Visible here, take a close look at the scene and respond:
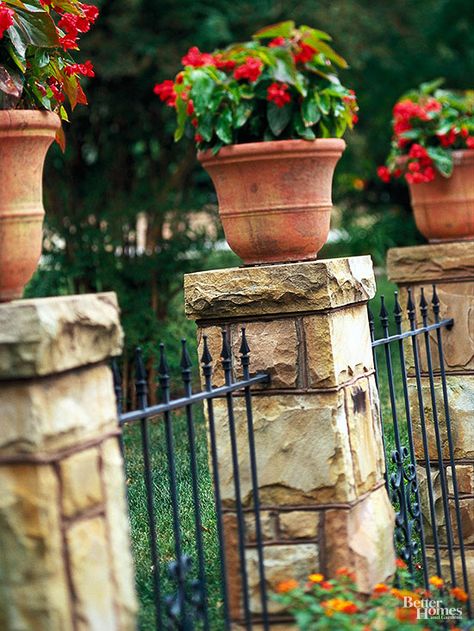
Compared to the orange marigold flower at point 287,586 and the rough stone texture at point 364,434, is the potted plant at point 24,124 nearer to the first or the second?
the orange marigold flower at point 287,586

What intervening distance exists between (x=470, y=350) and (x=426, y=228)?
0.66 meters

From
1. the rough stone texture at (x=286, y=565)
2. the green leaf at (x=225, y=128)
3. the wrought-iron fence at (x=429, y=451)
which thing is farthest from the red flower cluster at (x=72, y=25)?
the wrought-iron fence at (x=429, y=451)

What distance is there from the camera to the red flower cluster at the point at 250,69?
3727 mm

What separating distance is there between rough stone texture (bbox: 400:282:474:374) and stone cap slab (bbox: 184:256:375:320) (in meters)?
1.65

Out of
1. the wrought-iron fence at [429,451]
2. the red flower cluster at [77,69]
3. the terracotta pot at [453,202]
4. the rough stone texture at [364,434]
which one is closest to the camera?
the red flower cluster at [77,69]


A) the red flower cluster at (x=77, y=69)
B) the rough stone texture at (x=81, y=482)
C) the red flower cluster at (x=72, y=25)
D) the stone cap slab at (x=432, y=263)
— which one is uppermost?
the red flower cluster at (x=72, y=25)

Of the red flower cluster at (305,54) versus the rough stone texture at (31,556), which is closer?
the rough stone texture at (31,556)

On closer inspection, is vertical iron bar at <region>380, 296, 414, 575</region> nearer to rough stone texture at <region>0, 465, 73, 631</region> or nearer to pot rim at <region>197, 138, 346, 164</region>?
pot rim at <region>197, 138, 346, 164</region>

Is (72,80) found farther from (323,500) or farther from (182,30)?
(182,30)

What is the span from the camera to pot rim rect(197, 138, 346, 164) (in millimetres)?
3564

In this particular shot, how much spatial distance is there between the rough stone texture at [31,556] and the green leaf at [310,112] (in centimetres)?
189

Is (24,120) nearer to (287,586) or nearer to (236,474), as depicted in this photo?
(236,474)

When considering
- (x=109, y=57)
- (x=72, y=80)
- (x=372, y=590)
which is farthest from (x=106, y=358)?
(x=109, y=57)

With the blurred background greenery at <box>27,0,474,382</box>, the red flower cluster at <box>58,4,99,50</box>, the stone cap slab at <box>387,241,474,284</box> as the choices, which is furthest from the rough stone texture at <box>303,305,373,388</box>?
the blurred background greenery at <box>27,0,474,382</box>
